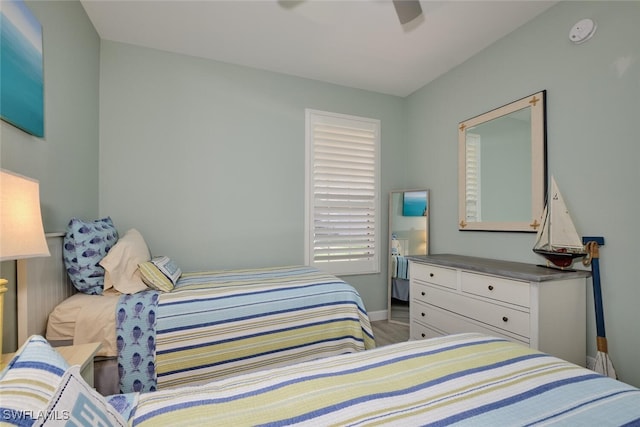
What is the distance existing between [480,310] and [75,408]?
2244 mm

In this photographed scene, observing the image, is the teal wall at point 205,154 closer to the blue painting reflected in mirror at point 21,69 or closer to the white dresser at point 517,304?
the blue painting reflected in mirror at point 21,69

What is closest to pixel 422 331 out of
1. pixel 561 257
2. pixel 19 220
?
pixel 561 257

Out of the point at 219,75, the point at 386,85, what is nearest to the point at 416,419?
the point at 219,75

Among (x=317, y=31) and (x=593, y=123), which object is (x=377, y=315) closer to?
(x=593, y=123)

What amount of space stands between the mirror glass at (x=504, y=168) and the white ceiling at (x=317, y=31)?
678 mm

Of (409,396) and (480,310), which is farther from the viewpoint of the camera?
(480,310)

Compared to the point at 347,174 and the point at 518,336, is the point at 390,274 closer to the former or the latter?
the point at 347,174

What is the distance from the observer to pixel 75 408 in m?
0.54

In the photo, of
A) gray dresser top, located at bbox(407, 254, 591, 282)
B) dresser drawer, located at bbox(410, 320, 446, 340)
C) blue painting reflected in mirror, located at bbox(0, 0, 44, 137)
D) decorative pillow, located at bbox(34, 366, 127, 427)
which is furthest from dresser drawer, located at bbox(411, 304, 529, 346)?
blue painting reflected in mirror, located at bbox(0, 0, 44, 137)

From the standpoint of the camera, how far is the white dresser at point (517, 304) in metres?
1.72

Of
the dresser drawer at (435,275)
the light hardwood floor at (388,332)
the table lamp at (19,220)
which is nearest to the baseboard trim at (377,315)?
the light hardwood floor at (388,332)

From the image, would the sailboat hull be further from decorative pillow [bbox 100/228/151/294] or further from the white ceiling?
decorative pillow [bbox 100/228/151/294]

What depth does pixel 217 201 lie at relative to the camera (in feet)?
9.29

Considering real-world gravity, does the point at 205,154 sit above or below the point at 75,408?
above
